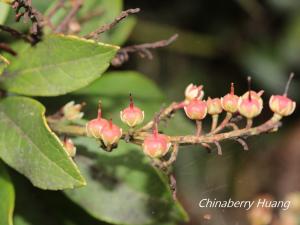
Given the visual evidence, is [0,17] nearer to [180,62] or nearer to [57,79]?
[57,79]

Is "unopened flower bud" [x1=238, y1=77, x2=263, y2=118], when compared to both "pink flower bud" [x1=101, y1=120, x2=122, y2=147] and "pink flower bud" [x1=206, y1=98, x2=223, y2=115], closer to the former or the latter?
"pink flower bud" [x1=206, y1=98, x2=223, y2=115]

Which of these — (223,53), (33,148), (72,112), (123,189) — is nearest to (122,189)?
(123,189)

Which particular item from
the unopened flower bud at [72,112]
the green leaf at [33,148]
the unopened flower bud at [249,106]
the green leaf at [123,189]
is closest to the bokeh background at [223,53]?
the green leaf at [123,189]

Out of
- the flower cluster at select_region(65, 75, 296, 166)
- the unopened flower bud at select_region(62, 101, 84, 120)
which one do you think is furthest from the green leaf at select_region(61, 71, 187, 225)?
the flower cluster at select_region(65, 75, 296, 166)

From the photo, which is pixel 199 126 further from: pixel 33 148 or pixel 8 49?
pixel 8 49

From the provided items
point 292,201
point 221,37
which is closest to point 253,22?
point 221,37
